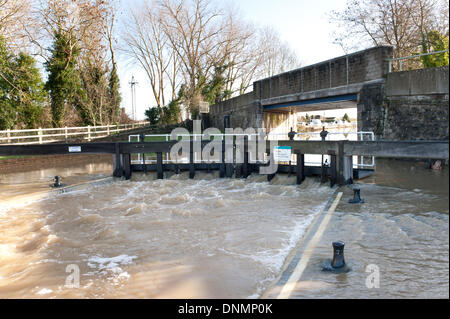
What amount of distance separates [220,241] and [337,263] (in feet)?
8.26

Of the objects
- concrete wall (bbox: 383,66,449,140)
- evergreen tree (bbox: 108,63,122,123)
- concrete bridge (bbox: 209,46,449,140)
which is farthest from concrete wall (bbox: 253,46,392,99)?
evergreen tree (bbox: 108,63,122,123)

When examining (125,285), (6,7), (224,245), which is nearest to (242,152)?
(224,245)

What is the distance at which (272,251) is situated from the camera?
6.14m

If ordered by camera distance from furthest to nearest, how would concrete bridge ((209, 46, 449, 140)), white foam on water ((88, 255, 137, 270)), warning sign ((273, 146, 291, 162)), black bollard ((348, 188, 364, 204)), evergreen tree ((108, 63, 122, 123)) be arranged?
evergreen tree ((108, 63, 122, 123)), concrete bridge ((209, 46, 449, 140)), warning sign ((273, 146, 291, 162)), black bollard ((348, 188, 364, 204)), white foam on water ((88, 255, 137, 270))

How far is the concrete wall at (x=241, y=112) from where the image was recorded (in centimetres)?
2630

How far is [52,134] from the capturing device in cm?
2517

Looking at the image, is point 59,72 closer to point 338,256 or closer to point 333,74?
point 333,74

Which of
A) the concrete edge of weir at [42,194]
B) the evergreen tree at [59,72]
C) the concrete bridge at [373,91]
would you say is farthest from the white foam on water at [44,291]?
the evergreen tree at [59,72]

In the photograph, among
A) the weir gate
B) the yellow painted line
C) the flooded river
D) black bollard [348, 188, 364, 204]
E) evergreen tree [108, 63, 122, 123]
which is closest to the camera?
the yellow painted line

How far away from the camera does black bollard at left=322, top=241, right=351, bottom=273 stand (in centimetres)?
485

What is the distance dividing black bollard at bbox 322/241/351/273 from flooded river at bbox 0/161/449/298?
13 centimetres

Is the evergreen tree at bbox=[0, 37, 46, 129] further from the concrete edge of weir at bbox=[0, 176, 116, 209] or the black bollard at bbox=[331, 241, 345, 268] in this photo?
the black bollard at bbox=[331, 241, 345, 268]

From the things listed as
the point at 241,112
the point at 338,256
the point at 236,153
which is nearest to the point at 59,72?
the point at 241,112

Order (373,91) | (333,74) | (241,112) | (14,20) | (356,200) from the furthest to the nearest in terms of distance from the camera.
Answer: (241,112), (14,20), (333,74), (373,91), (356,200)
